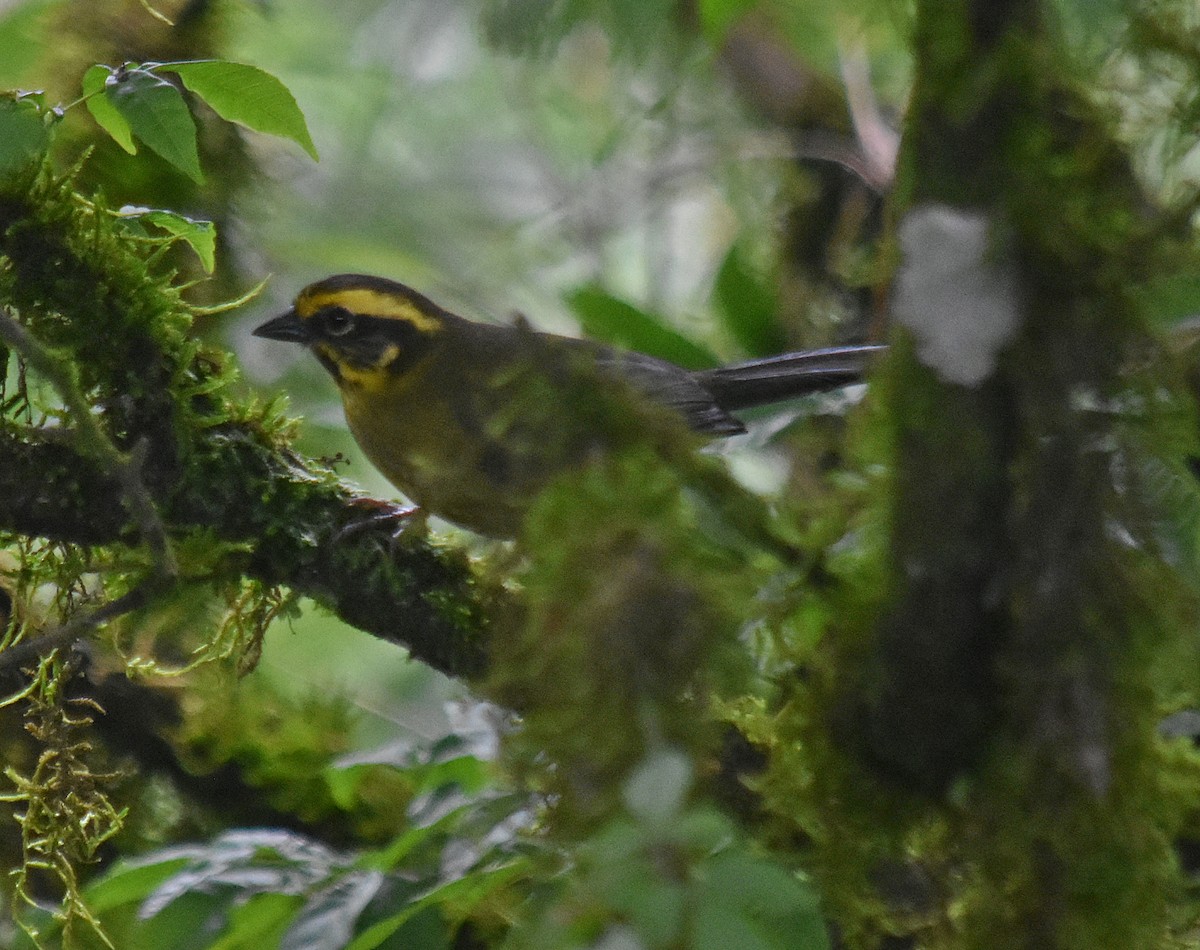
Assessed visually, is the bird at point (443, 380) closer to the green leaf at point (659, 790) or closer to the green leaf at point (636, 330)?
the green leaf at point (636, 330)

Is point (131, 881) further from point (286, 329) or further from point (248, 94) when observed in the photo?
point (286, 329)

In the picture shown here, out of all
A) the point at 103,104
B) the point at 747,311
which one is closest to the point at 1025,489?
the point at 103,104

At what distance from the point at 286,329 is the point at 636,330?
99 centimetres

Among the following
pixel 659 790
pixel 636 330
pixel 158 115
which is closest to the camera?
pixel 659 790

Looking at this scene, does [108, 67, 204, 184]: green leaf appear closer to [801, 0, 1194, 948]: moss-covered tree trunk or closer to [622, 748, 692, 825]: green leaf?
[801, 0, 1194, 948]: moss-covered tree trunk

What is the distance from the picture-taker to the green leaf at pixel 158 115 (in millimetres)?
1762

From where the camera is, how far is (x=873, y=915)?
203cm

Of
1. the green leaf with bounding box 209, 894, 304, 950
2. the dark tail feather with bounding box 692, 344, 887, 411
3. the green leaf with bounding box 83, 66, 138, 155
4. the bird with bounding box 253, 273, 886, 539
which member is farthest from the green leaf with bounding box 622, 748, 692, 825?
the dark tail feather with bounding box 692, 344, 887, 411

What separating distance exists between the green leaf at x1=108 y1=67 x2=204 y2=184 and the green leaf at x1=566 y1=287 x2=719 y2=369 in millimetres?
1689

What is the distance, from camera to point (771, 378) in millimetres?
3521

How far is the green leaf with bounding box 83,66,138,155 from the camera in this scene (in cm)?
179

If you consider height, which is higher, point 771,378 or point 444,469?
point 444,469

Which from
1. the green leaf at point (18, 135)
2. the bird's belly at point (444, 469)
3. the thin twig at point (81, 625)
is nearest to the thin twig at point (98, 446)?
the thin twig at point (81, 625)

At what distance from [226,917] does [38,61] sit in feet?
7.34
